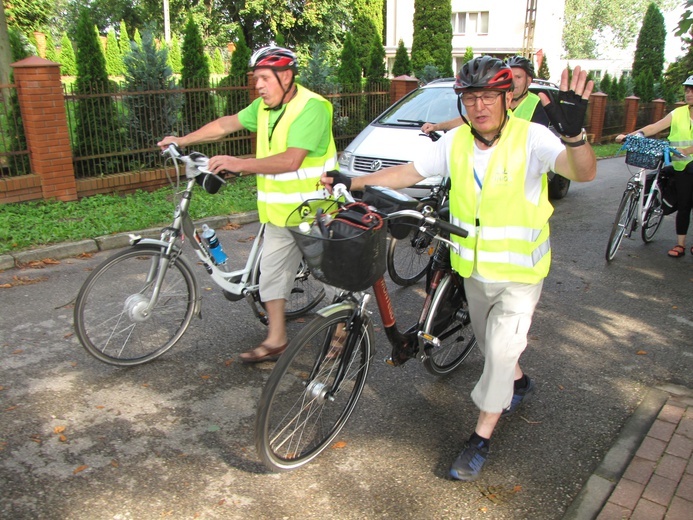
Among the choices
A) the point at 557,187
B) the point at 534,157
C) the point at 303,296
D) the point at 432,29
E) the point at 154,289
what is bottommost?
the point at 557,187

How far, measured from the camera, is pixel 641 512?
110 inches

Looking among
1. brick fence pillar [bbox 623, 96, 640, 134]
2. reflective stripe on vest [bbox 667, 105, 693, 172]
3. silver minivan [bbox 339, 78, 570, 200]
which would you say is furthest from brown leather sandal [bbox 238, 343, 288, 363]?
brick fence pillar [bbox 623, 96, 640, 134]

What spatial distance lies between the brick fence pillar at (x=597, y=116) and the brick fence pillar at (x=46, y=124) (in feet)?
54.9

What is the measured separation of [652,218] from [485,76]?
5.48 metres

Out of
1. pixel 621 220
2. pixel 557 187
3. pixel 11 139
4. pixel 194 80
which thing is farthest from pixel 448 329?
pixel 194 80

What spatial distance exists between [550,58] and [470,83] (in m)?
53.1

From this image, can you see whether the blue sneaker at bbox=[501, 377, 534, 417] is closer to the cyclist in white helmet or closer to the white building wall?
the cyclist in white helmet

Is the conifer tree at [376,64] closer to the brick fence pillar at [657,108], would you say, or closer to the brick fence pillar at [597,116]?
the brick fence pillar at [597,116]

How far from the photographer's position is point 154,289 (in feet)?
13.0

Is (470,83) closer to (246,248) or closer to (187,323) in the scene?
(187,323)

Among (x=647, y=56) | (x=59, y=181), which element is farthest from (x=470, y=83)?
(x=647, y=56)

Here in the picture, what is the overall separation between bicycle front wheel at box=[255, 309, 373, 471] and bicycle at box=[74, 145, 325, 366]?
121 centimetres

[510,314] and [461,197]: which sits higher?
[461,197]

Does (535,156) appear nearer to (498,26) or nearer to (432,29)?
(432,29)
